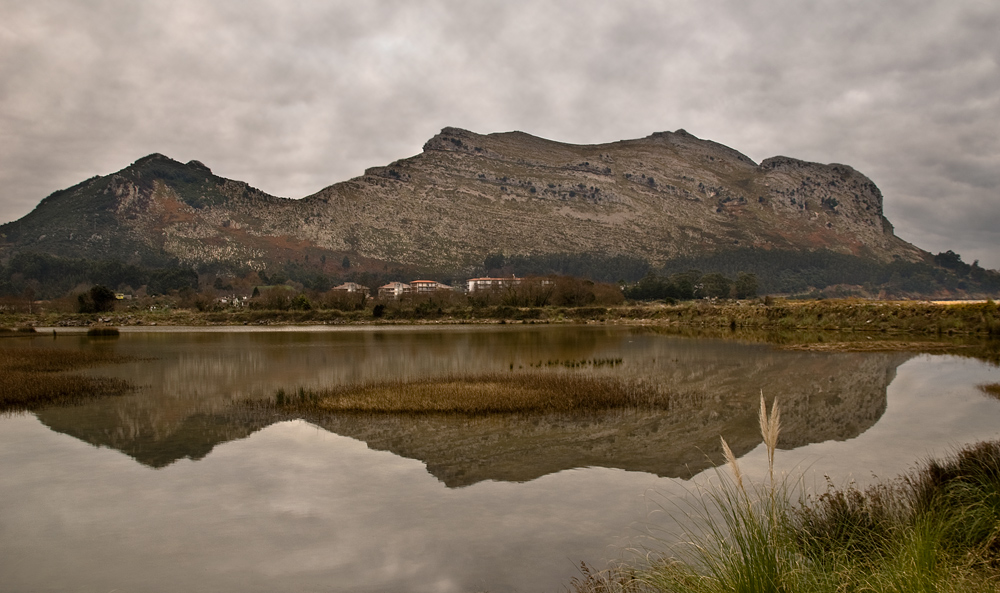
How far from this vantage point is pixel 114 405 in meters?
22.7

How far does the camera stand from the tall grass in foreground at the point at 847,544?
4.97 meters

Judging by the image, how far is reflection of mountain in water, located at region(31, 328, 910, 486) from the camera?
592 inches

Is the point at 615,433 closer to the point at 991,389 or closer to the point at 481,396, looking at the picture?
the point at 481,396

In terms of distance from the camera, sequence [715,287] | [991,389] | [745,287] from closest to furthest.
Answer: [991,389]
[715,287]
[745,287]

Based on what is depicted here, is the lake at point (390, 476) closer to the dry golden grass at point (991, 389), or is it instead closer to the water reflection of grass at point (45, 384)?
the dry golden grass at point (991, 389)

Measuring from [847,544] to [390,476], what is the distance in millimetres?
9226

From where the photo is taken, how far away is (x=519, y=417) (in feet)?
64.5

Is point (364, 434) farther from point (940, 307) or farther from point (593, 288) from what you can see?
point (593, 288)

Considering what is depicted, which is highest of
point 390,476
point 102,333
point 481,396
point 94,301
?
point 94,301

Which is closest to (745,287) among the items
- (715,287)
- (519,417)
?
(715,287)

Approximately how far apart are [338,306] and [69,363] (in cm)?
7109

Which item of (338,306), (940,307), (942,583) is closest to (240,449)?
(942,583)

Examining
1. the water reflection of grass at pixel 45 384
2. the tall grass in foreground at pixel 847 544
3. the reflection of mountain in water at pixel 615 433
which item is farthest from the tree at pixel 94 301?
the tall grass in foreground at pixel 847 544

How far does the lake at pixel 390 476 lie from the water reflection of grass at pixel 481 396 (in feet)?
3.32
